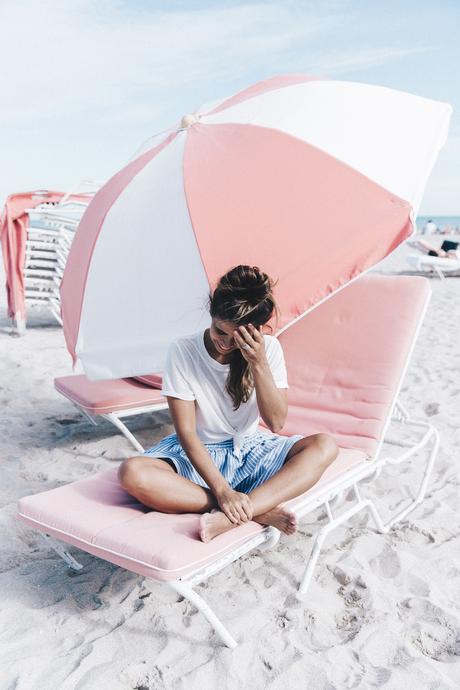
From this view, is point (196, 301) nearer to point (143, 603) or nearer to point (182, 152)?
point (182, 152)

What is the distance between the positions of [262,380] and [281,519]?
21.5 inches

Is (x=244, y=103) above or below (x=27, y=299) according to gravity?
above

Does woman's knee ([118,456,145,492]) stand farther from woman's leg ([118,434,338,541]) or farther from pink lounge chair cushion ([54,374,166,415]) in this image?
pink lounge chair cushion ([54,374,166,415])

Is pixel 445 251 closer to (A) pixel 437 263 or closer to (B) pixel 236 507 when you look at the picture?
(A) pixel 437 263

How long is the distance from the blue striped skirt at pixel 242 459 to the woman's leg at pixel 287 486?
0.21 ft

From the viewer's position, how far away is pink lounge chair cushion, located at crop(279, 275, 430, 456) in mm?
3484

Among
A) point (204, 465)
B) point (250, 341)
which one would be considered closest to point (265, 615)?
point (204, 465)

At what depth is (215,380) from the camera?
2801 millimetres

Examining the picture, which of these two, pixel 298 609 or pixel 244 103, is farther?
pixel 244 103

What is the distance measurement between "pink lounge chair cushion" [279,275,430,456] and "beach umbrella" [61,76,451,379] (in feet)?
2.27

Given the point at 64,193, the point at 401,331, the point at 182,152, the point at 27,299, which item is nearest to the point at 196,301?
the point at 182,152

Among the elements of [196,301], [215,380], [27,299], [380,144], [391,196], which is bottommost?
[27,299]

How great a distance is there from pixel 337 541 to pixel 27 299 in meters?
6.01

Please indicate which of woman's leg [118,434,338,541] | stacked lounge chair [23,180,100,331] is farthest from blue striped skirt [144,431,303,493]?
stacked lounge chair [23,180,100,331]
